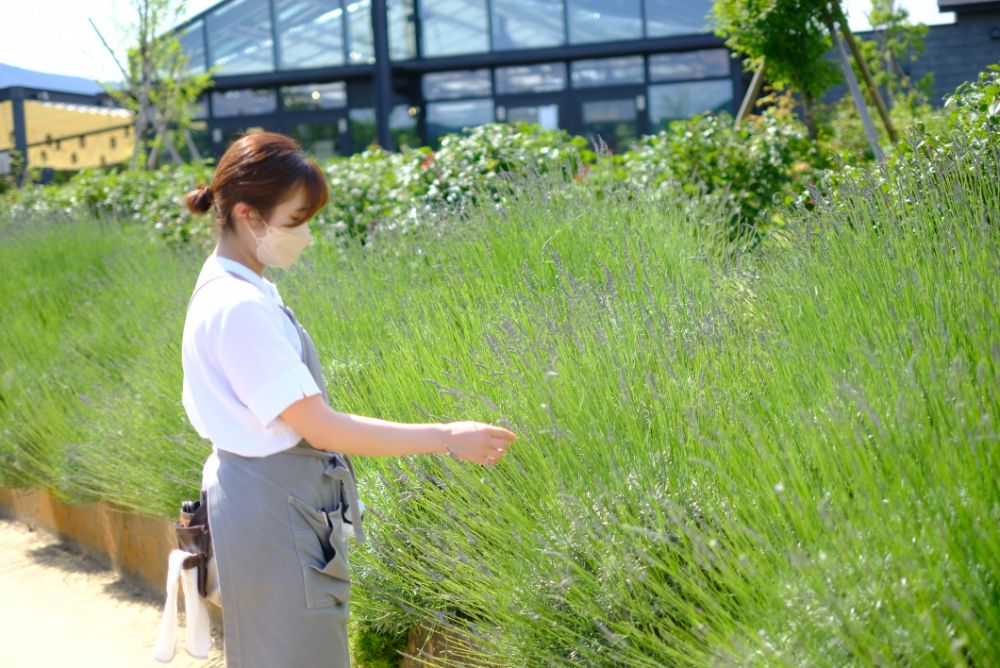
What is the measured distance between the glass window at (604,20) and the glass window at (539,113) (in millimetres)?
1383

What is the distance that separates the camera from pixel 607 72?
1952 cm

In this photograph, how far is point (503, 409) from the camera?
2951mm

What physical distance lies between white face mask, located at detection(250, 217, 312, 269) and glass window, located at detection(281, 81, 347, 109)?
19.3 metres

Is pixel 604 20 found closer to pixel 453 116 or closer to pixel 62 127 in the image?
pixel 453 116

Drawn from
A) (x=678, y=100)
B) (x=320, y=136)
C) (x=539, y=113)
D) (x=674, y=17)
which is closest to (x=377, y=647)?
(x=674, y=17)

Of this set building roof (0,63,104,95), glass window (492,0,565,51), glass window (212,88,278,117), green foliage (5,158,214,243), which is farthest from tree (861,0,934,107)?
building roof (0,63,104,95)

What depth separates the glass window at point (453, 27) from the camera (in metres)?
19.8

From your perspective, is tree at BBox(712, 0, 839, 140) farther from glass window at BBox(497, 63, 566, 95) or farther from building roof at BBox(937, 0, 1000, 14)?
building roof at BBox(937, 0, 1000, 14)

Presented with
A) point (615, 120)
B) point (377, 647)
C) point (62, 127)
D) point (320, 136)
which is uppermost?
point (62, 127)

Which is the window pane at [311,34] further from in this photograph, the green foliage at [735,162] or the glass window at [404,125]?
the green foliage at [735,162]

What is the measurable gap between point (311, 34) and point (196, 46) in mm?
2094

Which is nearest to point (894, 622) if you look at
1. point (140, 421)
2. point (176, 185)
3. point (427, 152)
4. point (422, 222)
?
point (140, 421)

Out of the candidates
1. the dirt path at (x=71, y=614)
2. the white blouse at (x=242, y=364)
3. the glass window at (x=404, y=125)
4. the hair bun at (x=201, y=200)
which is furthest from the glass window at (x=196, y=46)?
the white blouse at (x=242, y=364)

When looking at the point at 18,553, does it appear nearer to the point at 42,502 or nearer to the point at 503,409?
the point at 42,502
